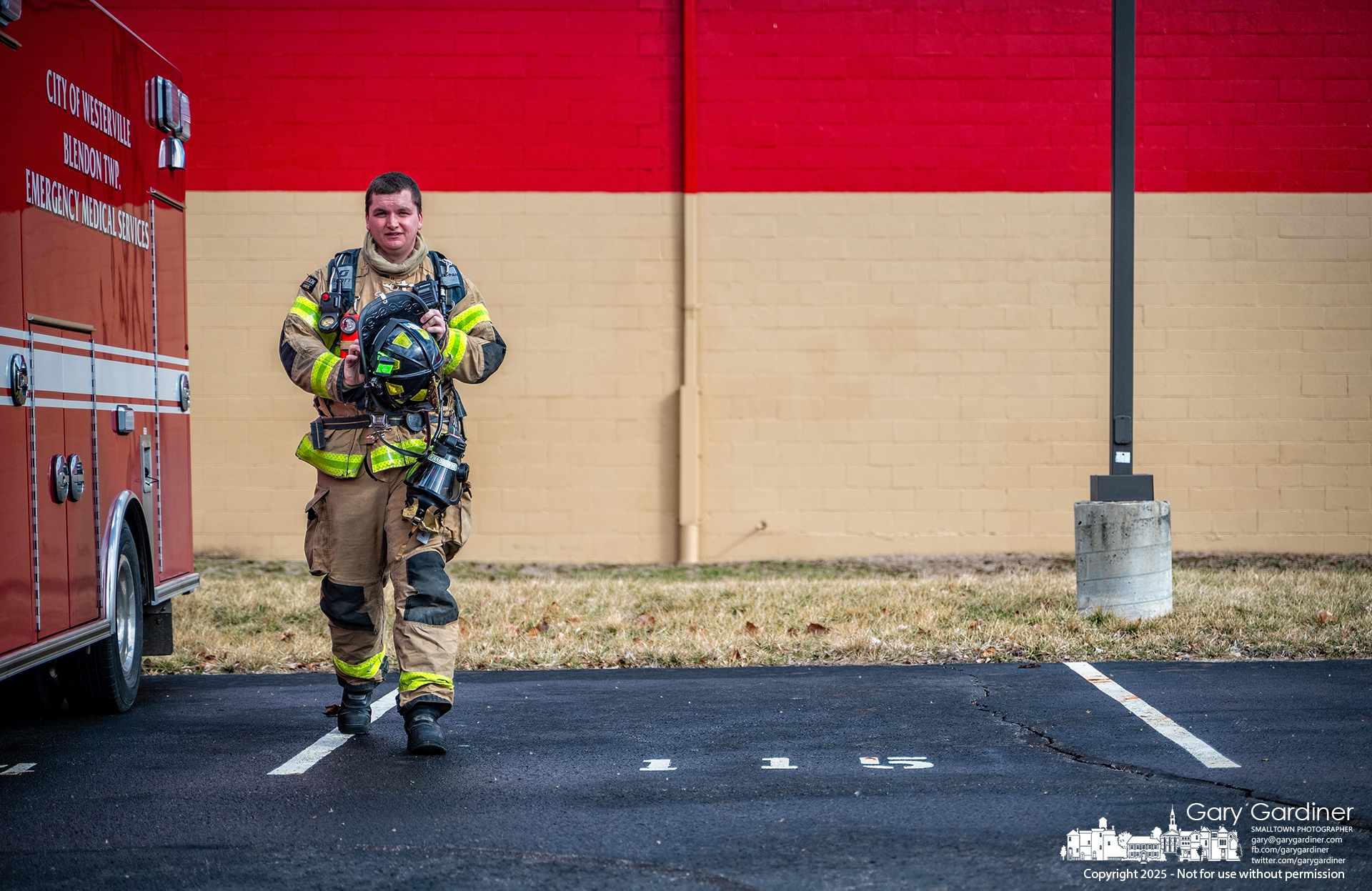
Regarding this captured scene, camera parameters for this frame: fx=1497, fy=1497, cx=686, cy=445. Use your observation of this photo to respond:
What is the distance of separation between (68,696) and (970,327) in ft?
26.7

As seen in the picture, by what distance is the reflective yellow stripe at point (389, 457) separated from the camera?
5.46 metres

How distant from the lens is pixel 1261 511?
12570 mm

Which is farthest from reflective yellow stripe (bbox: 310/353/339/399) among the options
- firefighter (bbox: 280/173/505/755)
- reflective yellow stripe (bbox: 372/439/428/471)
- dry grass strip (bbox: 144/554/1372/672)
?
dry grass strip (bbox: 144/554/1372/672)

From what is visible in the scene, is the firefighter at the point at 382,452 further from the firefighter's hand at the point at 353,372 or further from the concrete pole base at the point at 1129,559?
the concrete pole base at the point at 1129,559

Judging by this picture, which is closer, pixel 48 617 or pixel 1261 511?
pixel 48 617

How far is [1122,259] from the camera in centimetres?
841

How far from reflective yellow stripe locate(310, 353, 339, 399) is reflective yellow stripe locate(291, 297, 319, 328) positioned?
18 cm

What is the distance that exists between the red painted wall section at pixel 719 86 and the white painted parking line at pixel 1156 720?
6.24 meters

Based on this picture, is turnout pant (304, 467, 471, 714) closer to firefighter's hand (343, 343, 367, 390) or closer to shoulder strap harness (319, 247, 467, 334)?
firefighter's hand (343, 343, 367, 390)

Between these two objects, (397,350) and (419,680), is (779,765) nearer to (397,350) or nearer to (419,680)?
(419,680)

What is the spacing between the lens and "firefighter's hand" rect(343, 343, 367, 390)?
17.7 feet

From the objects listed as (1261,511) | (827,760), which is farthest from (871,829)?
(1261,511)

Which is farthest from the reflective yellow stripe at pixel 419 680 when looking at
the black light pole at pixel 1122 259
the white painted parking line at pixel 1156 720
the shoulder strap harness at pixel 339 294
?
the black light pole at pixel 1122 259

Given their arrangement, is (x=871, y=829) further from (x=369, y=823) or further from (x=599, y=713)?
(x=599, y=713)
